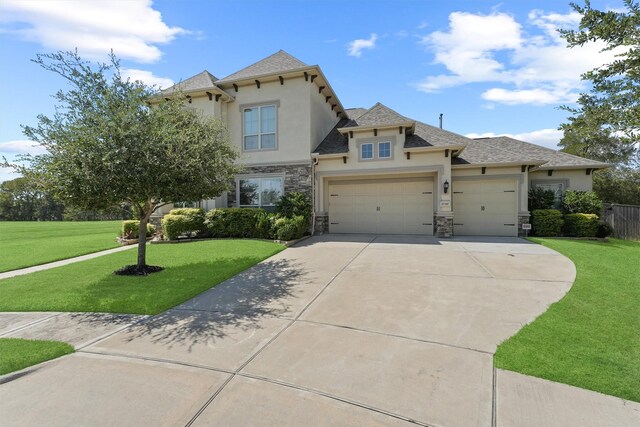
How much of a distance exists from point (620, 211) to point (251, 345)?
17.5m

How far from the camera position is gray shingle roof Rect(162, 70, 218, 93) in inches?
527

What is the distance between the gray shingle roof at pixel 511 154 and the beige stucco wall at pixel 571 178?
459 mm

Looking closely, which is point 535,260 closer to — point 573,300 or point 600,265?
point 600,265

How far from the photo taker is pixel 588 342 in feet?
12.5

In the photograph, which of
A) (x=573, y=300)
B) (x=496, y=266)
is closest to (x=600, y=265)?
(x=496, y=266)

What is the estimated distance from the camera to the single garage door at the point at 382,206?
13562mm

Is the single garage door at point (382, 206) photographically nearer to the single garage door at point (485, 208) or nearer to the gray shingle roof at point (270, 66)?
the single garage door at point (485, 208)

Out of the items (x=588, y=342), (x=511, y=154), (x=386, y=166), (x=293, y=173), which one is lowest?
(x=588, y=342)

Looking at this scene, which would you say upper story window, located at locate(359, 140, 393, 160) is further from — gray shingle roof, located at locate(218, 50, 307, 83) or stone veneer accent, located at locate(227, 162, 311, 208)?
gray shingle roof, located at locate(218, 50, 307, 83)

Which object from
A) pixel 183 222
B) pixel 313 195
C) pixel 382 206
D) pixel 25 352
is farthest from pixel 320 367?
pixel 382 206

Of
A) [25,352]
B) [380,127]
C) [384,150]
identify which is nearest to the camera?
[25,352]

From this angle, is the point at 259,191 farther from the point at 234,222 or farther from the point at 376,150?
the point at 376,150

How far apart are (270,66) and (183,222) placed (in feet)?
26.6

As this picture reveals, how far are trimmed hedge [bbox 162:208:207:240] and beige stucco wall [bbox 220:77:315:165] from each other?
332 centimetres
